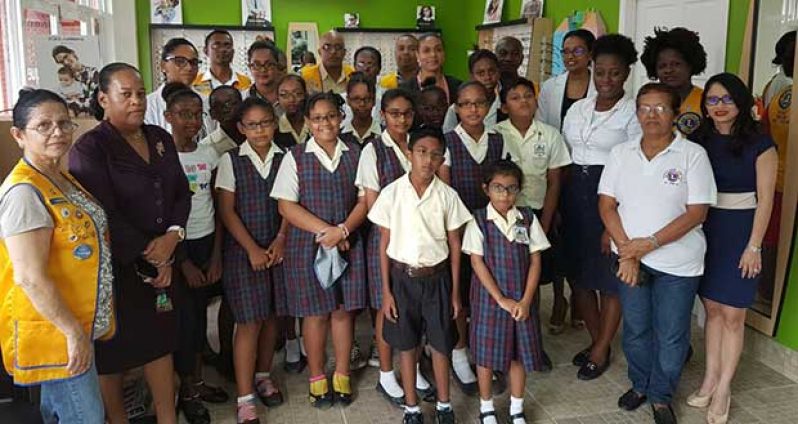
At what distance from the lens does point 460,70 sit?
25.7ft

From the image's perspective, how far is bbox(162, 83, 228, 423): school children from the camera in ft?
8.93

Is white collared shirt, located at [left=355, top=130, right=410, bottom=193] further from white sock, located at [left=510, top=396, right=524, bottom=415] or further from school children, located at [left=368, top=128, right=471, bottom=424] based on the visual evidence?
white sock, located at [left=510, top=396, right=524, bottom=415]

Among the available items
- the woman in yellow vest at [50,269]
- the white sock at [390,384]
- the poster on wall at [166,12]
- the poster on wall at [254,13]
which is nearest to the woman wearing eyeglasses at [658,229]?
the white sock at [390,384]

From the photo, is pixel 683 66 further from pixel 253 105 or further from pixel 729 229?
pixel 253 105

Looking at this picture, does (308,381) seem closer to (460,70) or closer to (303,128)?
(303,128)

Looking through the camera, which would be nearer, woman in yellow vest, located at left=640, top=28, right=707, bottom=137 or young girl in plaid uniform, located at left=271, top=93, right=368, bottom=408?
young girl in plaid uniform, located at left=271, top=93, right=368, bottom=408

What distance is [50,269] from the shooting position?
181 cm

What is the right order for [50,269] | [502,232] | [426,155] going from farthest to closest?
[502,232] < [426,155] < [50,269]

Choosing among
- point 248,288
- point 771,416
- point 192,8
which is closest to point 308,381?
point 248,288

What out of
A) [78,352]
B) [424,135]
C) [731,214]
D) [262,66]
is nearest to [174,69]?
[262,66]

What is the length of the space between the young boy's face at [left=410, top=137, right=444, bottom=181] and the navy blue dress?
1.11m

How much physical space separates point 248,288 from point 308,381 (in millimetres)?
690

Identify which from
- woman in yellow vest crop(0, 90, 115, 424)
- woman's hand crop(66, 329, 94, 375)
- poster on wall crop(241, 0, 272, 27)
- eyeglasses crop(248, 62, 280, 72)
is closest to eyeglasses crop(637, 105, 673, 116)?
eyeglasses crop(248, 62, 280, 72)

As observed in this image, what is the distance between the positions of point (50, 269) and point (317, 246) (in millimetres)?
1135
